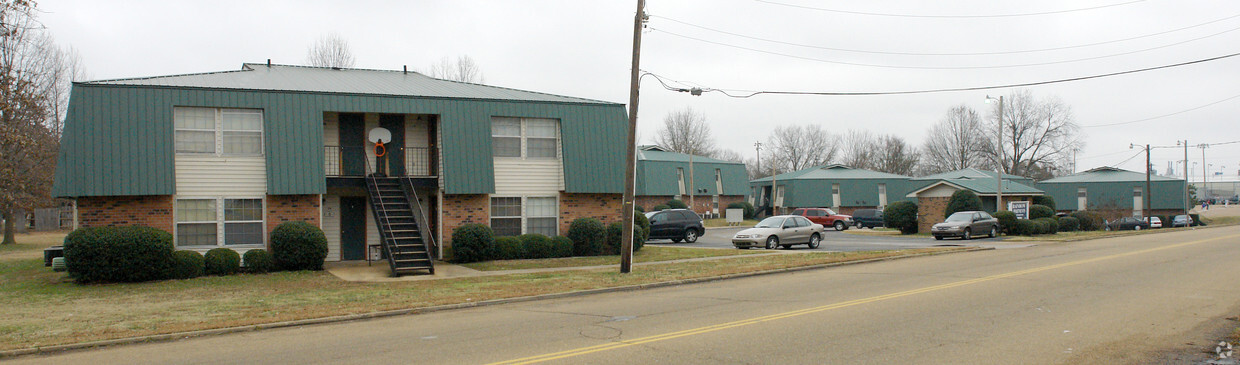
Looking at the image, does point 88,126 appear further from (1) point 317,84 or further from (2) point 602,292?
(2) point 602,292

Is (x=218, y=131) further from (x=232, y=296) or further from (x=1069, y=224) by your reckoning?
(x=1069, y=224)

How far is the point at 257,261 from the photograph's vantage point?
1966 centimetres

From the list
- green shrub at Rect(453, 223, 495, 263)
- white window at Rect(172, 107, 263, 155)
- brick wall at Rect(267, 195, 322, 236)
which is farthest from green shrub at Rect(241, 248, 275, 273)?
green shrub at Rect(453, 223, 495, 263)

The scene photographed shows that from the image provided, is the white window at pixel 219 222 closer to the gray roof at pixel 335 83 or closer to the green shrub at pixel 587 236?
the gray roof at pixel 335 83

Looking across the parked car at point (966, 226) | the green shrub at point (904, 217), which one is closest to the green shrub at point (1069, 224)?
the green shrub at point (904, 217)

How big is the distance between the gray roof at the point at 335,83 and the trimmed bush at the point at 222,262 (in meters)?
4.34

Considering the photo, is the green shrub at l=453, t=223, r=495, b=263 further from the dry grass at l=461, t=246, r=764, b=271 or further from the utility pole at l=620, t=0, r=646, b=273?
the utility pole at l=620, t=0, r=646, b=273

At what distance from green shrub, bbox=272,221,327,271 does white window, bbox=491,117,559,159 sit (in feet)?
18.6

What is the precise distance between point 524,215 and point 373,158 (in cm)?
474

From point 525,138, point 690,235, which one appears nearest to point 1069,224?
point 690,235

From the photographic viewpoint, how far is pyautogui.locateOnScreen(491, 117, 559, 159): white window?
23.7 metres

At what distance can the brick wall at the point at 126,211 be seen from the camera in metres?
18.6

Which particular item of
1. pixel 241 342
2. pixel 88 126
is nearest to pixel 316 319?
pixel 241 342

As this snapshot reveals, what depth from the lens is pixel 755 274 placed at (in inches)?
727
